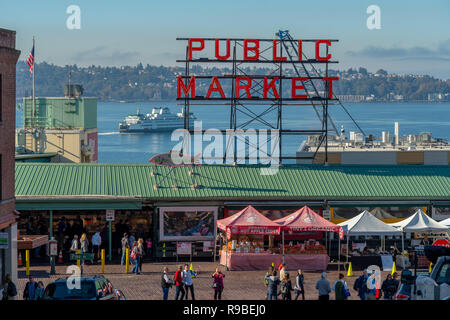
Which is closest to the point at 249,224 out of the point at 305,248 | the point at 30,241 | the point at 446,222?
the point at 305,248

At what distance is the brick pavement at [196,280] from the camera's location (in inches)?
→ 1213

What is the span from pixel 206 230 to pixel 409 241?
9.82m

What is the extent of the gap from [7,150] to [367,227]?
15.7m

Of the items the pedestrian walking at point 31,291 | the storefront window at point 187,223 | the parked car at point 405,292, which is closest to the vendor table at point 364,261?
the storefront window at point 187,223

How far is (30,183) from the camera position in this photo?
3975 centimetres

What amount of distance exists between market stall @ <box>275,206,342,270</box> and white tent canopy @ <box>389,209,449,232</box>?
10.2ft

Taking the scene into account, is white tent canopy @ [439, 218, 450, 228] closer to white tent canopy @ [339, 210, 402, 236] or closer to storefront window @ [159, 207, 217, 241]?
white tent canopy @ [339, 210, 402, 236]

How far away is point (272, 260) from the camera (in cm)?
3697

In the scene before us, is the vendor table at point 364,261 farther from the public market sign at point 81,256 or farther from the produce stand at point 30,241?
the produce stand at point 30,241

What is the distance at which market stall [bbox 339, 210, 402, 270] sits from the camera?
36.4 m

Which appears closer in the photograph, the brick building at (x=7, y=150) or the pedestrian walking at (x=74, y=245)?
the brick building at (x=7, y=150)

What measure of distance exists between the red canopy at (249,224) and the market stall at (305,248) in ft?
1.92

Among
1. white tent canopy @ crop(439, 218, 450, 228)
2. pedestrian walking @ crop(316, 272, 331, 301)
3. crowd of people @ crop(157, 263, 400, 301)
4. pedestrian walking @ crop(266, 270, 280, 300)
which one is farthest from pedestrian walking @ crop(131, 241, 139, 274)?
white tent canopy @ crop(439, 218, 450, 228)
